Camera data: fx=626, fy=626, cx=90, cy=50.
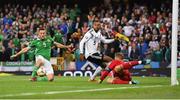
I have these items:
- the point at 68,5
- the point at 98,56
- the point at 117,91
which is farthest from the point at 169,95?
the point at 68,5

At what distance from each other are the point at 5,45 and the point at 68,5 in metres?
7.23

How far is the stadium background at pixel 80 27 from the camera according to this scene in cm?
3312

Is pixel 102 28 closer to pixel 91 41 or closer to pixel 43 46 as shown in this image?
pixel 91 41

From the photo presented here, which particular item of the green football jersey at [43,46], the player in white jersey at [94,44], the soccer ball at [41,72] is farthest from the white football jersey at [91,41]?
the soccer ball at [41,72]

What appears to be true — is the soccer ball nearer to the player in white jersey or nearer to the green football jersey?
the green football jersey

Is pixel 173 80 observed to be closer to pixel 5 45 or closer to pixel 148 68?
pixel 148 68

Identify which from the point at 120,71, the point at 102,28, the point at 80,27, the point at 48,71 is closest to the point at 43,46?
the point at 48,71

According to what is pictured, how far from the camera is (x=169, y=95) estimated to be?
15523 mm

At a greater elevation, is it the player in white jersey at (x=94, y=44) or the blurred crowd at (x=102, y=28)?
the blurred crowd at (x=102, y=28)

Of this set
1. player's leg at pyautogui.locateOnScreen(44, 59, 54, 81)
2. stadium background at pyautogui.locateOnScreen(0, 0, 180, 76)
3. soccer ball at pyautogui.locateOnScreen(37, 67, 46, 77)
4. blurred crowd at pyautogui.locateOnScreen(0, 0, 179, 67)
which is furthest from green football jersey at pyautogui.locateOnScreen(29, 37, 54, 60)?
stadium background at pyautogui.locateOnScreen(0, 0, 180, 76)

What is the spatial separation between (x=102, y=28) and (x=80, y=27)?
11.0ft

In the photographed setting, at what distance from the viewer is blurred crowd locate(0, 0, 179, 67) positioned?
109 ft

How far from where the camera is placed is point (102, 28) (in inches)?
1335

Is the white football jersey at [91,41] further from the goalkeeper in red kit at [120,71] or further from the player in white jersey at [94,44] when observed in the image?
the goalkeeper in red kit at [120,71]
